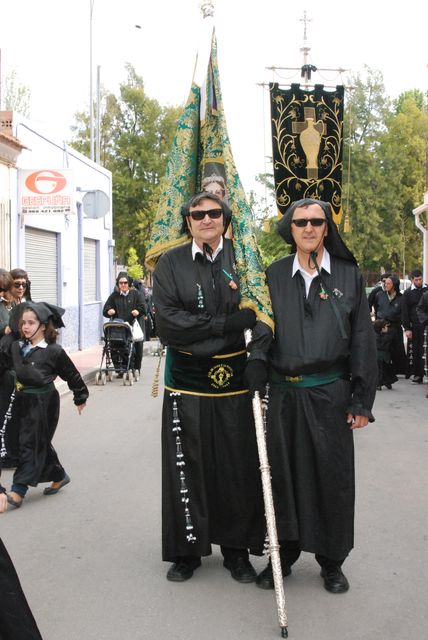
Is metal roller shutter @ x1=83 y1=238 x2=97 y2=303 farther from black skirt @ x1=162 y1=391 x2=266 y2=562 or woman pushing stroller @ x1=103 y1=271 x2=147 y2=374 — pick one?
black skirt @ x1=162 y1=391 x2=266 y2=562

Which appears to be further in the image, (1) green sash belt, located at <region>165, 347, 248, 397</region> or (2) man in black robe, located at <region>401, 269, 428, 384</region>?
(2) man in black robe, located at <region>401, 269, 428, 384</region>

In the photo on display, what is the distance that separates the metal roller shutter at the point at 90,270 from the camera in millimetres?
22500

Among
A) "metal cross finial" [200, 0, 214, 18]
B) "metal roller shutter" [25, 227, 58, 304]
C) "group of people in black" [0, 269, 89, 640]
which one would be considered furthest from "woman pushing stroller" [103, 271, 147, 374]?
"metal cross finial" [200, 0, 214, 18]

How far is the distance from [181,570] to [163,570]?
18 cm

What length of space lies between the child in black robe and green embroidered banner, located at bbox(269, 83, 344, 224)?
633cm

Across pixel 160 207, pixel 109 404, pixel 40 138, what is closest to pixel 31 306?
pixel 160 207

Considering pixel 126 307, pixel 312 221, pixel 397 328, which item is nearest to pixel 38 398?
pixel 312 221

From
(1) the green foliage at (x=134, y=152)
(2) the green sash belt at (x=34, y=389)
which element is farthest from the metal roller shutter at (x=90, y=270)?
(1) the green foliage at (x=134, y=152)

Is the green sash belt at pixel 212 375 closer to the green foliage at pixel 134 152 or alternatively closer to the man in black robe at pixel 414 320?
the man in black robe at pixel 414 320

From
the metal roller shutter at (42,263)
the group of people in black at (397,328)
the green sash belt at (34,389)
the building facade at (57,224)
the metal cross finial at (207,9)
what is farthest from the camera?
the metal roller shutter at (42,263)

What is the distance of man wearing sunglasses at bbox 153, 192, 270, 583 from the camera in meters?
4.50

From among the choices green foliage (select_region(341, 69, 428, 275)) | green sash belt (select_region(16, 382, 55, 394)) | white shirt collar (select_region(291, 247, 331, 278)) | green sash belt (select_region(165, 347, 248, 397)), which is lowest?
green sash belt (select_region(16, 382, 55, 394))

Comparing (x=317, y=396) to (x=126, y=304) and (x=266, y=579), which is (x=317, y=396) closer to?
(x=266, y=579)

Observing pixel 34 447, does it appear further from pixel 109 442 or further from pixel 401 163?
pixel 401 163
